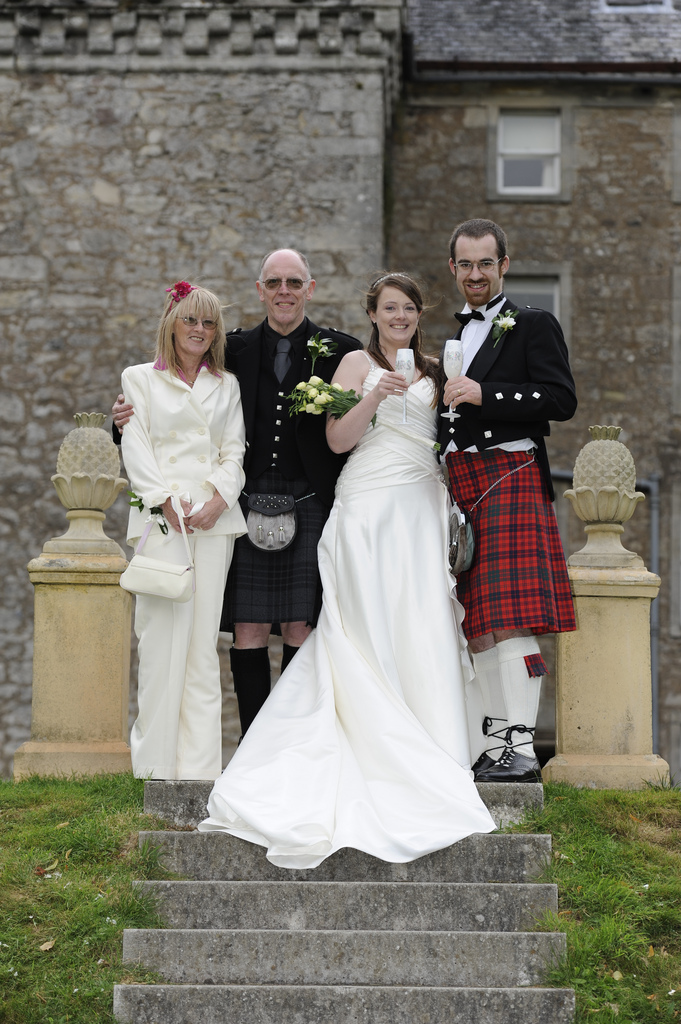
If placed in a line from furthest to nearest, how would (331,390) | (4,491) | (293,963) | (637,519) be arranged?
(637,519), (4,491), (331,390), (293,963)

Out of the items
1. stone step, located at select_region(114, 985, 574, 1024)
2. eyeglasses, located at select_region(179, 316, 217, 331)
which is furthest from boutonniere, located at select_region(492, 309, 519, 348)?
stone step, located at select_region(114, 985, 574, 1024)

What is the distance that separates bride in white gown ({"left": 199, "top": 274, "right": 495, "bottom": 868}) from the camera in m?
4.28

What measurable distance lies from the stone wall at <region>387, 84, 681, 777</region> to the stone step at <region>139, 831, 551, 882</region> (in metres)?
10.7

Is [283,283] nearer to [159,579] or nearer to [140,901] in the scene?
[159,579]

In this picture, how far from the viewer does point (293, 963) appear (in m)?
3.87

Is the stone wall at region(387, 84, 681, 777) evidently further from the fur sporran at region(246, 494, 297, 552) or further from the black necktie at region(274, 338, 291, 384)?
the fur sporran at region(246, 494, 297, 552)

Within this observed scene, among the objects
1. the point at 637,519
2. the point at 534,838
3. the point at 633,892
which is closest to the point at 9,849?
the point at 534,838

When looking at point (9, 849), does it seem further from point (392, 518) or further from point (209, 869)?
point (392, 518)

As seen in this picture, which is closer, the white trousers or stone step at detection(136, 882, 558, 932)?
stone step at detection(136, 882, 558, 932)

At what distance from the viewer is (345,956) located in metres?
3.88

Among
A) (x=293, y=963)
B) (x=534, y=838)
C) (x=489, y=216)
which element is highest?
(x=489, y=216)

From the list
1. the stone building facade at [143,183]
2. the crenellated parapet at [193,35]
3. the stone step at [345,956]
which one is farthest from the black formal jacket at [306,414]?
the crenellated parapet at [193,35]

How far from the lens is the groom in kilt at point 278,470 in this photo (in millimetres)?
5176

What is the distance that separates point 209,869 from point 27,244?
967cm
